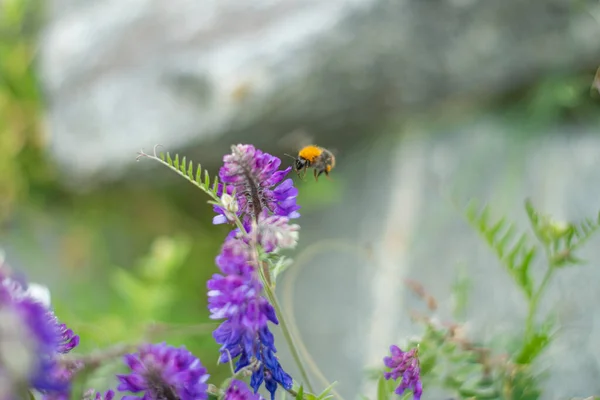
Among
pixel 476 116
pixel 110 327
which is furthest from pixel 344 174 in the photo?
pixel 110 327

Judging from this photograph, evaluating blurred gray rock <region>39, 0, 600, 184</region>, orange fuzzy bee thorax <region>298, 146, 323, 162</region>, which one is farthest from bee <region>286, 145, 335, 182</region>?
blurred gray rock <region>39, 0, 600, 184</region>

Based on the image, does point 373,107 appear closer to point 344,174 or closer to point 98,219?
point 344,174

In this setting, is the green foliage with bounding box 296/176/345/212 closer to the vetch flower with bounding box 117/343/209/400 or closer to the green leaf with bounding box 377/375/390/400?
the green leaf with bounding box 377/375/390/400

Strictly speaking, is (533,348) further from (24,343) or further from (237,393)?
(24,343)

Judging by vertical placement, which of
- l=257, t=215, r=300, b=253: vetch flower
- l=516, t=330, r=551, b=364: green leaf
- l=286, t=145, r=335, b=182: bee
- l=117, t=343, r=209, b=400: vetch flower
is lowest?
l=117, t=343, r=209, b=400: vetch flower

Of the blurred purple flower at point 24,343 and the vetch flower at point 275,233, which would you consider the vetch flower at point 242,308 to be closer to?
the vetch flower at point 275,233

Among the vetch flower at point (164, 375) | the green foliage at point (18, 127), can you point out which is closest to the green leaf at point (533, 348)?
the vetch flower at point (164, 375)
